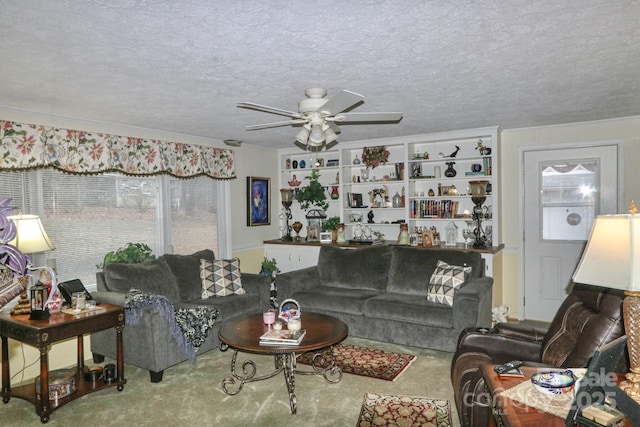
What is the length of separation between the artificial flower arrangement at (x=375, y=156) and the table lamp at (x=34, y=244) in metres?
3.94

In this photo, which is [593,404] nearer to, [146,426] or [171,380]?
[146,426]

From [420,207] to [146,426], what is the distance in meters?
3.97

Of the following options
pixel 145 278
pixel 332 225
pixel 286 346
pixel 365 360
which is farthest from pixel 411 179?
pixel 145 278

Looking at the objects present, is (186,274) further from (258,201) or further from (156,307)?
(258,201)

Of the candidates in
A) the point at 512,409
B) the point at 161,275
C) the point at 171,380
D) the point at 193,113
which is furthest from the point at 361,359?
the point at 193,113

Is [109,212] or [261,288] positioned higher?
[109,212]

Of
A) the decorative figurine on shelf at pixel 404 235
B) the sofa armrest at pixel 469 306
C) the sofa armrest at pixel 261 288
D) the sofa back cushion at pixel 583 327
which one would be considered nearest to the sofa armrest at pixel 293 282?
the sofa armrest at pixel 261 288

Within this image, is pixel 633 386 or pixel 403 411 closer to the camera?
pixel 633 386

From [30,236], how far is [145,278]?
131 centimetres

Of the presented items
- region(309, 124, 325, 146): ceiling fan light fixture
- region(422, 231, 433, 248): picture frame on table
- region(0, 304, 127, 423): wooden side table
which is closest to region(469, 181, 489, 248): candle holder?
region(422, 231, 433, 248): picture frame on table

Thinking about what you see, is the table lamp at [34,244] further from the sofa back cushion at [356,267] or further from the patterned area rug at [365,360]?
the sofa back cushion at [356,267]

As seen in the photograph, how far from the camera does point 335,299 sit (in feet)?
14.8

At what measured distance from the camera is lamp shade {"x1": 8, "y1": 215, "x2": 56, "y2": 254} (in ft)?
9.36

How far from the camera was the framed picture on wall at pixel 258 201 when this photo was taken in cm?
607
